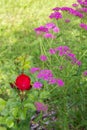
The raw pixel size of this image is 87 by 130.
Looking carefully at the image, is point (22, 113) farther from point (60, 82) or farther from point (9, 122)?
point (60, 82)

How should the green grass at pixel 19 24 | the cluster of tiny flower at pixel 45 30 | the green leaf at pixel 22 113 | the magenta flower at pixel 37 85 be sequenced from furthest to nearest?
the green grass at pixel 19 24
the cluster of tiny flower at pixel 45 30
the magenta flower at pixel 37 85
the green leaf at pixel 22 113

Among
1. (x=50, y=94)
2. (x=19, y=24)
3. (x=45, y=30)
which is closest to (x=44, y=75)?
(x=50, y=94)

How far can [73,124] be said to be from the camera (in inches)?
129

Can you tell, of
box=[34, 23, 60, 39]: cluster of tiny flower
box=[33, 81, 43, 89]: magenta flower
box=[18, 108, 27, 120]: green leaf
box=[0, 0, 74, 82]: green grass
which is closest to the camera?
box=[18, 108, 27, 120]: green leaf

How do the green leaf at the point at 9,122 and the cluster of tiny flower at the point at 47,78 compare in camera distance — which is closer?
the green leaf at the point at 9,122

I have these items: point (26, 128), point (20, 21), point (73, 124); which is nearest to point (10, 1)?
point (20, 21)

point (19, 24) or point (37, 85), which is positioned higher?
point (37, 85)

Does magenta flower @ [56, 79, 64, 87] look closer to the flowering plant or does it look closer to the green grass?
the flowering plant

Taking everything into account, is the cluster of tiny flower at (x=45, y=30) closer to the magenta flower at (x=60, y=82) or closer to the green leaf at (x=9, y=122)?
the magenta flower at (x=60, y=82)

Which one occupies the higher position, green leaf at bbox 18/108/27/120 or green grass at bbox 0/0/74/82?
green leaf at bbox 18/108/27/120

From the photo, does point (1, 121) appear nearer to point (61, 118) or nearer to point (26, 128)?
point (26, 128)

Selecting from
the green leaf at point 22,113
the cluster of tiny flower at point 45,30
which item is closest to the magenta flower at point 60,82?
the green leaf at point 22,113

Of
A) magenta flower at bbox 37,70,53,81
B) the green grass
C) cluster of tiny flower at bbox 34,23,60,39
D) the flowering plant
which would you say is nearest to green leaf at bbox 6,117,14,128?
the flowering plant

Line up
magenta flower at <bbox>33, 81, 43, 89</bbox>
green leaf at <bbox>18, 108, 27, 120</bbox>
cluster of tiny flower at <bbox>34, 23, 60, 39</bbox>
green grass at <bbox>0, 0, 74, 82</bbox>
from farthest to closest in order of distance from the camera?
green grass at <bbox>0, 0, 74, 82</bbox> < cluster of tiny flower at <bbox>34, 23, 60, 39</bbox> < magenta flower at <bbox>33, 81, 43, 89</bbox> < green leaf at <bbox>18, 108, 27, 120</bbox>
